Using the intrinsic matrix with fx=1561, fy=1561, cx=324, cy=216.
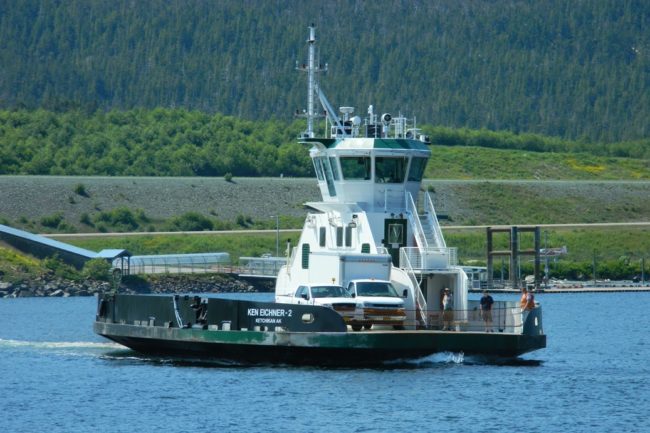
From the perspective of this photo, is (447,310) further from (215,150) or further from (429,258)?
(215,150)

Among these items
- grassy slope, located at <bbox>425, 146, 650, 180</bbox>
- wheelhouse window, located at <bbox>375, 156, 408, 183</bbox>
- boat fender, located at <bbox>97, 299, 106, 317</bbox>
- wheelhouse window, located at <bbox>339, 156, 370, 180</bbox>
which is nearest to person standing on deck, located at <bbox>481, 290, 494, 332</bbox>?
wheelhouse window, located at <bbox>375, 156, 408, 183</bbox>

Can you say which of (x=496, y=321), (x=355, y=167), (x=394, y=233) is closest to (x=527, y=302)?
(x=496, y=321)

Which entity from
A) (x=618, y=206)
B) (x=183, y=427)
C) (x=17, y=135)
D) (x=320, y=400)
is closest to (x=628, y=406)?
(x=320, y=400)

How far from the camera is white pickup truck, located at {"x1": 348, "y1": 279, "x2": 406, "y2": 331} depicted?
144 ft

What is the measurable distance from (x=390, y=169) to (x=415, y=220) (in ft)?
5.99

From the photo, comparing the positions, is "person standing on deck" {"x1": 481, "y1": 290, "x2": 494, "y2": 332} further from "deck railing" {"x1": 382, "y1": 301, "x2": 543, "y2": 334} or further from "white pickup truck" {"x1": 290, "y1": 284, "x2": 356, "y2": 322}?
"white pickup truck" {"x1": 290, "y1": 284, "x2": 356, "y2": 322}

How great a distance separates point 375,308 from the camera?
144 feet

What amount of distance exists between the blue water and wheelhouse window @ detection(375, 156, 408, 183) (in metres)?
6.24

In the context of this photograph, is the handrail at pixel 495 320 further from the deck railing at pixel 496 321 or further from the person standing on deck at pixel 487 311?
the person standing on deck at pixel 487 311

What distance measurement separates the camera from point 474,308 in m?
47.7

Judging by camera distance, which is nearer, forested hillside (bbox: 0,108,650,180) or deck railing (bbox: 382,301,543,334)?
deck railing (bbox: 382,301,543,334)

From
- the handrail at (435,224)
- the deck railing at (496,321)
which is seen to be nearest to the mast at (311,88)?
the handrail at (435,224)

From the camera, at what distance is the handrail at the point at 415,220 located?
47.4 meters

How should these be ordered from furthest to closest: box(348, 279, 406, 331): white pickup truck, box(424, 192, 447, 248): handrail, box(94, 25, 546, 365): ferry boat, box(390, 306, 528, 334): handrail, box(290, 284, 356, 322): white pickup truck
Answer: box(424, 192, 447, 248): handrail
box(390, 306, 528, 334): handrail
box(290, 284, 356, 322): white pickup truck
box(348, 279, 406, 331): white pickup truck
box(94, 25, 546, 365): ferry boat
